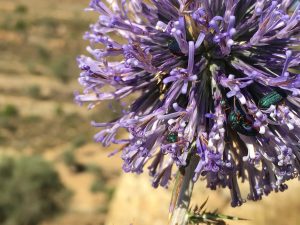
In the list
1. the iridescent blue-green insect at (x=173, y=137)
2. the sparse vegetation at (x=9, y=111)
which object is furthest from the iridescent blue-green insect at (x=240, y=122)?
the sparse vegetation at (x=9, y=111)

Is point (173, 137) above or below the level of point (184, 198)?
above

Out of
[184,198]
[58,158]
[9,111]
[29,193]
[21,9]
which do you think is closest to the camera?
[184,198]

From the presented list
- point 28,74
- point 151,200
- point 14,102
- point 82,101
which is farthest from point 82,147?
point 82,101

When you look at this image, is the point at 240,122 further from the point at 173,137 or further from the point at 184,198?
the point at 184,198

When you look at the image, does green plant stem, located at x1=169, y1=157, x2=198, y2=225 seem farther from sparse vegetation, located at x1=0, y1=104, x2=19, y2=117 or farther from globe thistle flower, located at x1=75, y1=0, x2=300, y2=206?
sparse vegetation, located at x1=0, y1=104, x2=19, y2=117

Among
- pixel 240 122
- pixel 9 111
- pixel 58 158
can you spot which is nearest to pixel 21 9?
pixel 9 111

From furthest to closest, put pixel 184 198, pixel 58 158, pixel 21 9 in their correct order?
pixel 21 9, pixel 58 158, pixel 184 198

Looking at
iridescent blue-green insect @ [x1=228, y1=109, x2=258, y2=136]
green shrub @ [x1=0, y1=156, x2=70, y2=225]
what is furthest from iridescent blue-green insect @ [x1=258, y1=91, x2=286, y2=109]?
green shrub @ [x1=0, y1=156, x2=70, y2=225]

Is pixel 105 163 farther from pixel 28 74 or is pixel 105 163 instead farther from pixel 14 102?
pixel 28 74
